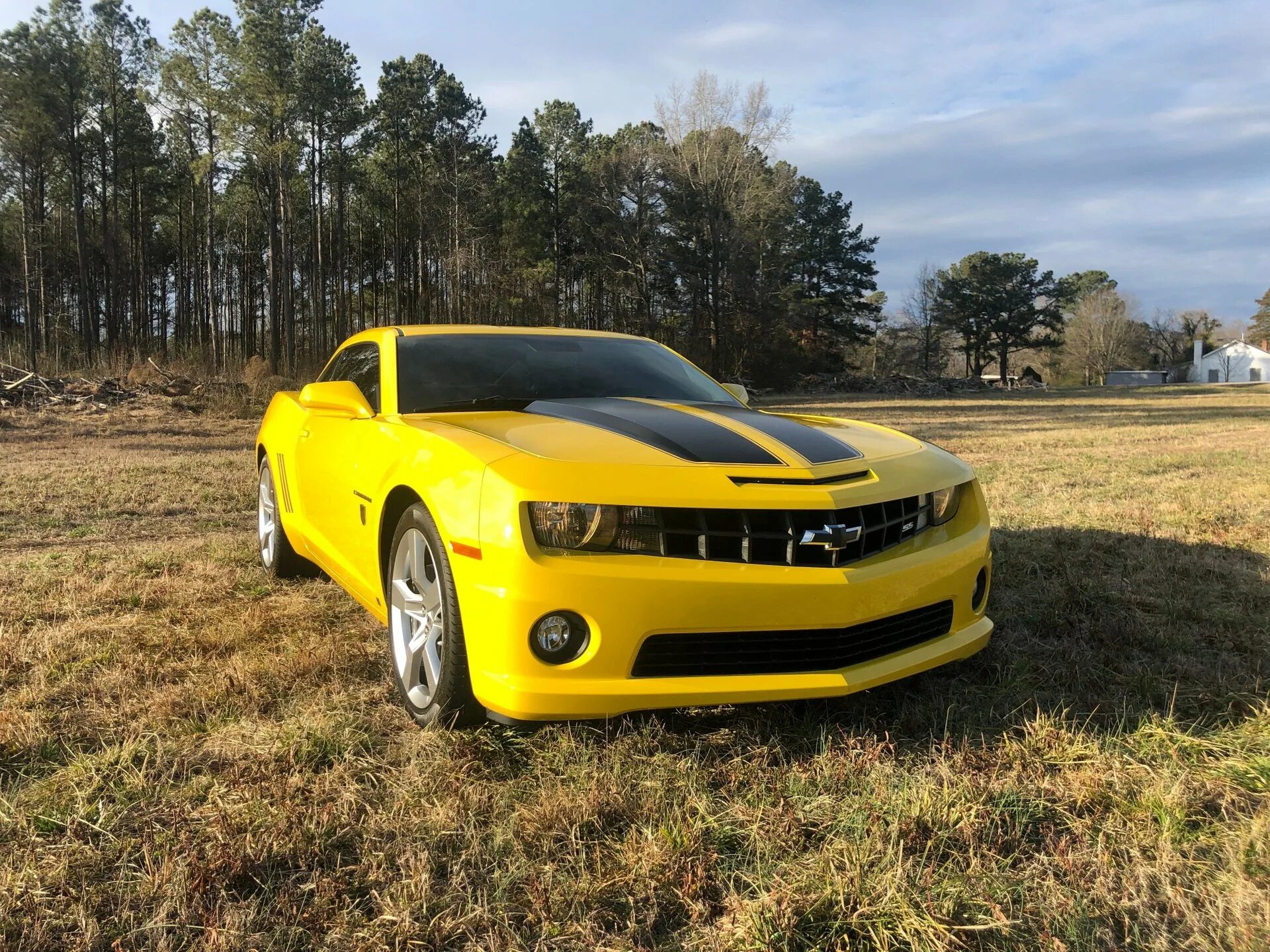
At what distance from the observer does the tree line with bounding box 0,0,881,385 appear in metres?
29.0

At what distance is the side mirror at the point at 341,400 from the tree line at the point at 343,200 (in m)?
26.2

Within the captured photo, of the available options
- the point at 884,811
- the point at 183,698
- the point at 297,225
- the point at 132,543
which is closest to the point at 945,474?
the point at 884,811

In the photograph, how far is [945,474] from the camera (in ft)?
8.87

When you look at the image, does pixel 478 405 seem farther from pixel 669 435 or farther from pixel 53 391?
pixel 53 391

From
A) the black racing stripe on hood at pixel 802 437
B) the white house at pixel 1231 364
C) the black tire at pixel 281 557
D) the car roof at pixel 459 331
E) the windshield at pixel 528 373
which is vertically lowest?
the black tire at pixel 281 557

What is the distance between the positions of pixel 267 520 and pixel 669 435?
10.3ft

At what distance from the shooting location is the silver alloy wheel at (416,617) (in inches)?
96.3

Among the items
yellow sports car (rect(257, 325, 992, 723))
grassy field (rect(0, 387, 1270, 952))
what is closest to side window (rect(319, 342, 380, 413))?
yellow sports car (rect(257, 325, 992, 723))

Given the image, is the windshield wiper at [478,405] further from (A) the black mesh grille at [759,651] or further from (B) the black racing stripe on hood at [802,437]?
(A) the black mesh grille at [759,651]

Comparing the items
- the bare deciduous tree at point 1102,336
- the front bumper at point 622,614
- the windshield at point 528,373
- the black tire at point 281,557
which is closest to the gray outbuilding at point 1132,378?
the bare deciduous tree at point 1102,336

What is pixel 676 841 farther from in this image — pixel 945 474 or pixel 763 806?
pixel 945 474

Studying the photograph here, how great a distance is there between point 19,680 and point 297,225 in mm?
45322

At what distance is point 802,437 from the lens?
266cm

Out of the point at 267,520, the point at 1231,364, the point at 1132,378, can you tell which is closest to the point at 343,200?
the point at 267,520
